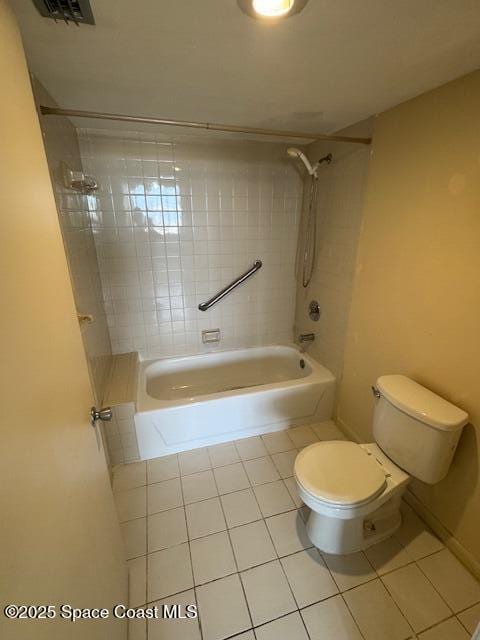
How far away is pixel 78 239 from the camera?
5.25 ft

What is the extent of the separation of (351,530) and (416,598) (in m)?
0.32

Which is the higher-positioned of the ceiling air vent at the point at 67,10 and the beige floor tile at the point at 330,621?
the ceiling air vent at the point at 67,10

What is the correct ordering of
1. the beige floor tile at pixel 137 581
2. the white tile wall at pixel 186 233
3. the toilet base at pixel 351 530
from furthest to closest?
the white tile wall at pixel 186 233 < the toilet base at pixel 351 530 < the beige floor tile at pixel 137 581

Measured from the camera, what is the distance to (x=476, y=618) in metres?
1.08

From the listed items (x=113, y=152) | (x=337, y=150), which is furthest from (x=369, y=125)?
(x=113, y=152)

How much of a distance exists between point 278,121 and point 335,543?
7.35 feet

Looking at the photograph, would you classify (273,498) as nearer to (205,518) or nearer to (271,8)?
(205,518)

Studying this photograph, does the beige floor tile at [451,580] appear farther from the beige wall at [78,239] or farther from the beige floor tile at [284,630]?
the beige wall at [78,239]

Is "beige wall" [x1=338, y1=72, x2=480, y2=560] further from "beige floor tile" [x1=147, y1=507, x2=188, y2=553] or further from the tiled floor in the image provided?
"beige floor tile" [x1=147, y1=507, x2=188, y2=553]

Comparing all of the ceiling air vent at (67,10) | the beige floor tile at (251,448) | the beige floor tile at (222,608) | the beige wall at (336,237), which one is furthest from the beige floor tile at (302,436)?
the ceiling air vent at (67,10)

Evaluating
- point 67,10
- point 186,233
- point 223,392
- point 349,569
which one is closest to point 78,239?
point 186,233

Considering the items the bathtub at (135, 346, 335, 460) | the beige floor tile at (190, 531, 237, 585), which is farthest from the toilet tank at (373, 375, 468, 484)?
the beige floor tile at (190, 531, 237, 585)

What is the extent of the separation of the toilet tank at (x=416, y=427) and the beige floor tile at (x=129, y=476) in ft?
4.58

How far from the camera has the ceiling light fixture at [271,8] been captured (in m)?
0.73
